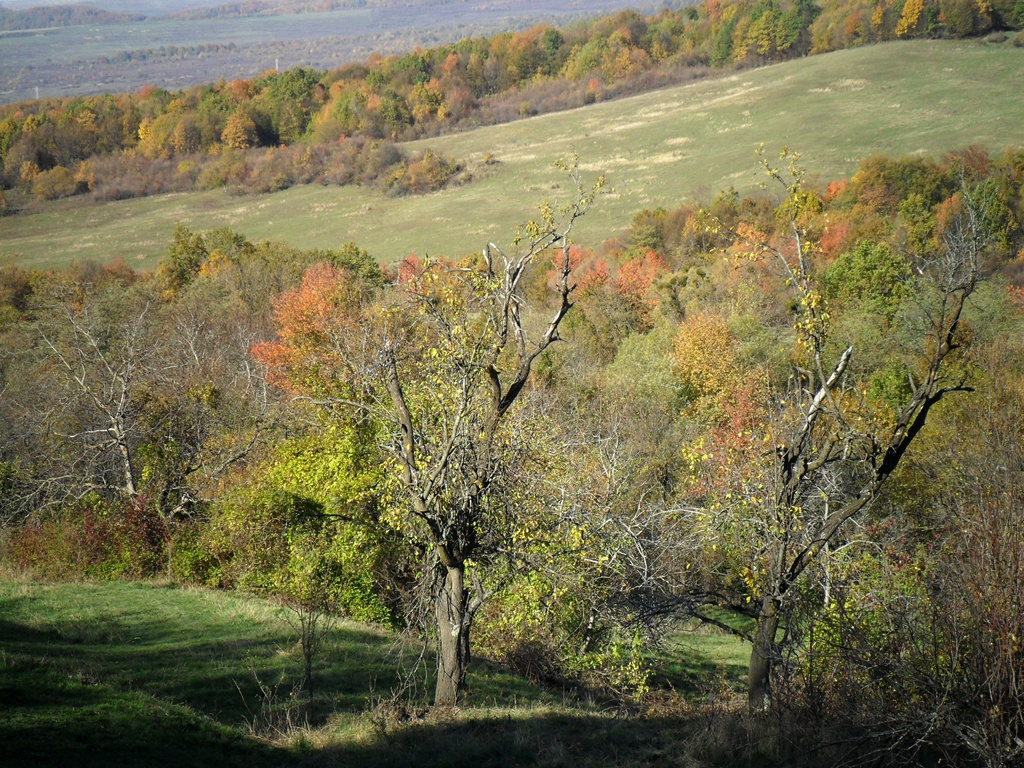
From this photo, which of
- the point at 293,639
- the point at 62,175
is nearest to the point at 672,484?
the point at 293,639

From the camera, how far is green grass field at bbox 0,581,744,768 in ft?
29.9

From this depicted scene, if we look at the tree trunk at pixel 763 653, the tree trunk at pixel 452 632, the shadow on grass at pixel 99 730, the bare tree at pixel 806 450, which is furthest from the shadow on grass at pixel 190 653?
the bare tree at pixel 806 450

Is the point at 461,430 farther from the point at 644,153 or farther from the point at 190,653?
the point at 644,153

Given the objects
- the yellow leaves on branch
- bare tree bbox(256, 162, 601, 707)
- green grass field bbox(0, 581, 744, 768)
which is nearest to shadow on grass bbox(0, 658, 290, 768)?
green grass field bbox(0, 581, 744, 768)

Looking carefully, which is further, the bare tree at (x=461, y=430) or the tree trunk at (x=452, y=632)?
the tree trunk at (x=452, y=632)

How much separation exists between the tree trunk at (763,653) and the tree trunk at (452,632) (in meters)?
Result: 3.96

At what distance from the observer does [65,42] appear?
19138cm

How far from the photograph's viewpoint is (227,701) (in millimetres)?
12250

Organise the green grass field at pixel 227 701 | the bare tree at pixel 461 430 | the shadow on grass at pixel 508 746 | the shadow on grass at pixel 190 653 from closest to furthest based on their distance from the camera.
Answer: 1. the green grass field at pixel 227 701
2. the shadow on grass at pixel 508 746
3. the bare tree at pixel 461 430
4. the shadow on grass at pixel 190 653

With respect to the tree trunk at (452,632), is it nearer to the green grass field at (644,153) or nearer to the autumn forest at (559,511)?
the autumn forest at (559,511)

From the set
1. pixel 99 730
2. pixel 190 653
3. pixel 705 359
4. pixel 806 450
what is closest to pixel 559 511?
pixel 806 450

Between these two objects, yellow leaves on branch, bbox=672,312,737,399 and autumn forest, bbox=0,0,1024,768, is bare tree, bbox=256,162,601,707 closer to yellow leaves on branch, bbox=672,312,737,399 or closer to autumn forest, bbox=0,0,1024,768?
autumn forest, bbox=0,0,1024,768

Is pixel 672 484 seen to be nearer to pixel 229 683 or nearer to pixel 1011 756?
pixel 229 683

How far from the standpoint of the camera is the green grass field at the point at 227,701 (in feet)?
29.9
